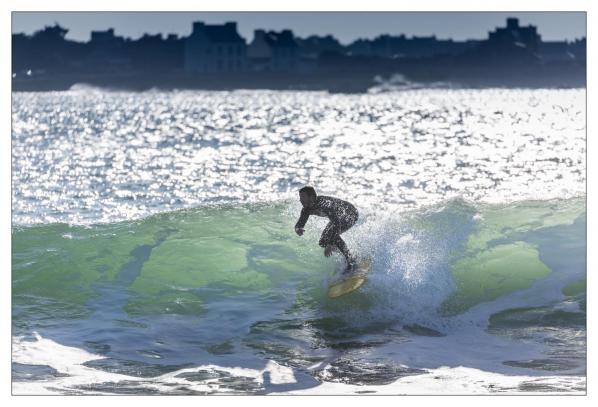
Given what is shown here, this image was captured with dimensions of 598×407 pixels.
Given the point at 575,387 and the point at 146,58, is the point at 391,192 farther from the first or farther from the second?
the point at 146,58

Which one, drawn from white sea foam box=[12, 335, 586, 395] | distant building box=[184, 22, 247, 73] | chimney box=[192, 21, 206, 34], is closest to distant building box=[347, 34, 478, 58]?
distant building box=[184, 22, 247, 73]

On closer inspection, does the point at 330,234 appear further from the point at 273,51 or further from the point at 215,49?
the point at 273,51

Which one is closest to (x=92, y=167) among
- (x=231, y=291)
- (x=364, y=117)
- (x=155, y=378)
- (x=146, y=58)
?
(x=231, y=291)

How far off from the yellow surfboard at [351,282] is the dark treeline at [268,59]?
58090mm

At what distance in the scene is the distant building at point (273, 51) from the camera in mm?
115875

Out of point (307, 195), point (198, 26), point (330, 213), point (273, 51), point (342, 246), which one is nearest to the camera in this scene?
point (307, 195)

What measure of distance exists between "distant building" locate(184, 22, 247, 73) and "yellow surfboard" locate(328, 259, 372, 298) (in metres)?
75.7

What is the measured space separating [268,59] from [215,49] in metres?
23.4

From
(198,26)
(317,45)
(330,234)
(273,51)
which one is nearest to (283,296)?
(330,234)

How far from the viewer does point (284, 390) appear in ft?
34.4

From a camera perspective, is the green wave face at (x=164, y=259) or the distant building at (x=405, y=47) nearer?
the green wave face at (x=164, y=259)

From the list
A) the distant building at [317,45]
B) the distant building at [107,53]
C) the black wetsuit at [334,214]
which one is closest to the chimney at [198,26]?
the distant building at [107,53]

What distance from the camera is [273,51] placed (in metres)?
117

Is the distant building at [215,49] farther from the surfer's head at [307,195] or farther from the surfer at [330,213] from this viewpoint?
the surfer's head at [307,195]
